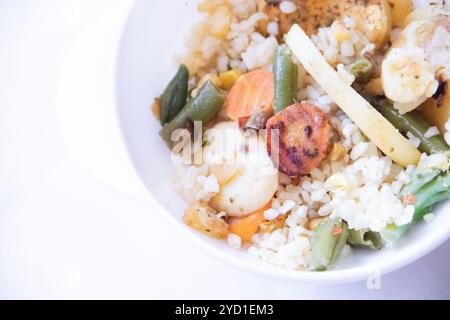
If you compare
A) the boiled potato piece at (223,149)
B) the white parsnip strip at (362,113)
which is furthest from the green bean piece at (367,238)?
the boiled potato piece at (223,149)

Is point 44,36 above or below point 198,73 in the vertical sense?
above

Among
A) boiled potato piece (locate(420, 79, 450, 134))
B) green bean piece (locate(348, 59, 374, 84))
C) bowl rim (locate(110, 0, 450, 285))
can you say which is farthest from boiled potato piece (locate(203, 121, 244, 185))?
boiled potato piece (locate(420, 79, 450, 134))

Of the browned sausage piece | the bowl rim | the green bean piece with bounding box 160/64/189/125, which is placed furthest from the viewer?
the green bean piece with bounding box 160/64/189/125

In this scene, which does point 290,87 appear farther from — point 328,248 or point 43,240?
point 43,240

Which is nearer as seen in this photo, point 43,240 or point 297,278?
point 297,278

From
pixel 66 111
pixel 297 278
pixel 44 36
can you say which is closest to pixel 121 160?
pixel 66 111

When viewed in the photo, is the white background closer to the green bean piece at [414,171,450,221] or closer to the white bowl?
the white bowl
